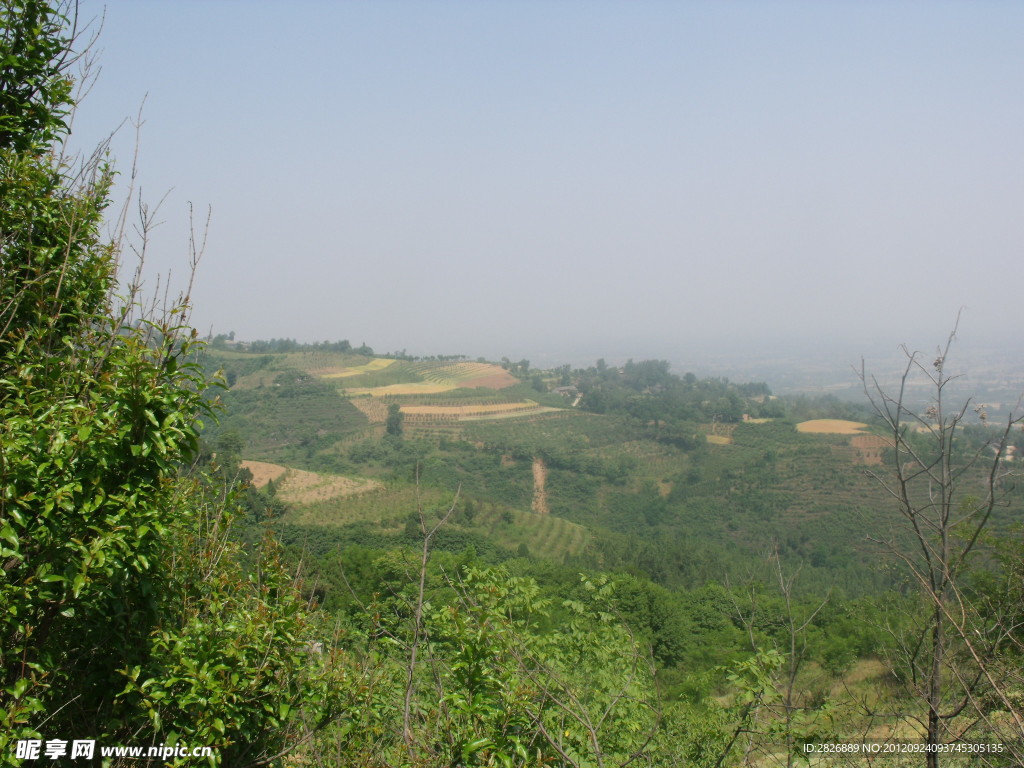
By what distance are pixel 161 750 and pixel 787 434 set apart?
69.2m

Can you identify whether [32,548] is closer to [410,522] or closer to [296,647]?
[296,647]

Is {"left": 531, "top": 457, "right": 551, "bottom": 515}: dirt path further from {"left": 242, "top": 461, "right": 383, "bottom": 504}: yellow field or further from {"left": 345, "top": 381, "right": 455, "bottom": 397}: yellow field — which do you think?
{"left": 345, "top": 381, "right": 455, "bottom": 397}: yellow field

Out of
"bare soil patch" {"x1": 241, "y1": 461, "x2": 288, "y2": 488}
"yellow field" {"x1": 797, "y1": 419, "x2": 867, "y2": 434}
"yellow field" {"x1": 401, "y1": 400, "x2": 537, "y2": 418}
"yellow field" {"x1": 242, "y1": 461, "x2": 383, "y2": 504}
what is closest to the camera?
"bare soil patch" {"x1": 241, "y1": 461, "x2": 288, "y2": 488}

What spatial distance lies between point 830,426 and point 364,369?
Answer: 6185 centimetres

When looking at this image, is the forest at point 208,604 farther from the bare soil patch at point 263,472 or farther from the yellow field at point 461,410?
the yellow field at point 461,410

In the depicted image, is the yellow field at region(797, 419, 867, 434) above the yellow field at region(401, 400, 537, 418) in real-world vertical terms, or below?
below

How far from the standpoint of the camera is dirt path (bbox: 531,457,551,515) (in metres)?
55.5

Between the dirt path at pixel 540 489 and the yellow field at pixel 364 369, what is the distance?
34.3 metres

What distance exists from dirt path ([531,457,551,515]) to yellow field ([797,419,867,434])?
28.6m

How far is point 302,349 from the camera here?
91188 millimetres

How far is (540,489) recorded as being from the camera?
5903 cm

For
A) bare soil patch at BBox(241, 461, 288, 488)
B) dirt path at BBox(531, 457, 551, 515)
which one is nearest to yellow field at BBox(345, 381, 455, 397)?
dirt path at BBox(531, 457, 551, 515)

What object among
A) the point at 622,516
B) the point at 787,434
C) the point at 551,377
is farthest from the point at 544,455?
the point at 551,377

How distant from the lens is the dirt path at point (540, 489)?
55.5 m
